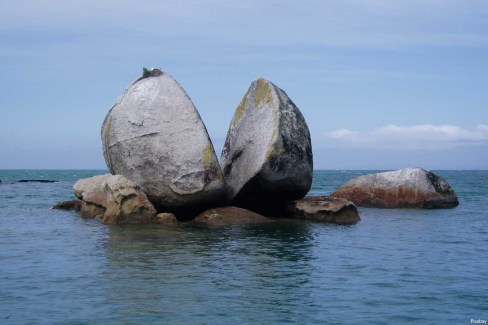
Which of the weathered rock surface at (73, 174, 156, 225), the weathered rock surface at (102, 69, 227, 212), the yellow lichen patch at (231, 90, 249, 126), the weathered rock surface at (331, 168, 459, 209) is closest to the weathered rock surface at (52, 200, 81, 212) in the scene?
the weathered rock surface at (102, 69, 227, 212)

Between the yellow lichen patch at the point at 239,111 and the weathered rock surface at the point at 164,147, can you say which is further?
the yellow lichen patch at the point at 239,111

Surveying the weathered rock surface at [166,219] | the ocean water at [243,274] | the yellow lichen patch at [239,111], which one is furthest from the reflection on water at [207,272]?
the yellow lichen patch at [239,111]

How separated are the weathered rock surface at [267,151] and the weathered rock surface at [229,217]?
74cm

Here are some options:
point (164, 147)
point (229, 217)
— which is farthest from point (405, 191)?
point (164, 147)

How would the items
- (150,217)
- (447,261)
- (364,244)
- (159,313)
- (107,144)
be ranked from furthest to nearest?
(107,144) → (150,217) → (364,244) → (447,261) → (159,313)

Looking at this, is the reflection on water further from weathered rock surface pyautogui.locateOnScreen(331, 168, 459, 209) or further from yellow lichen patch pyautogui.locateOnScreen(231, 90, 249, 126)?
weathered rock surface pyautogui.locateOnScreen(331, 168, 459, 209)

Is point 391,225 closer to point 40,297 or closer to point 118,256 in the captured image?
point 118,256

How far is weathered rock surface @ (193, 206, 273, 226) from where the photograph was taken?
75.8 feet

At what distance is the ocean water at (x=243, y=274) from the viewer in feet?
36.0

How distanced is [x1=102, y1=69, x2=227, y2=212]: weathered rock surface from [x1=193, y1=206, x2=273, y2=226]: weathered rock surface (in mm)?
419

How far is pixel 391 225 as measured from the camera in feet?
78.0

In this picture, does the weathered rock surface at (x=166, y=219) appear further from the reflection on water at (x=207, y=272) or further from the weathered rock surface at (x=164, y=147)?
the reflection on water at (x=207, y=272)

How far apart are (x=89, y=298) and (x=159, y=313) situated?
1.62 meters

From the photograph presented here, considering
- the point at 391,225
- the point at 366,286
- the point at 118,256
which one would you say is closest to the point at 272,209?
the point at 391,225
